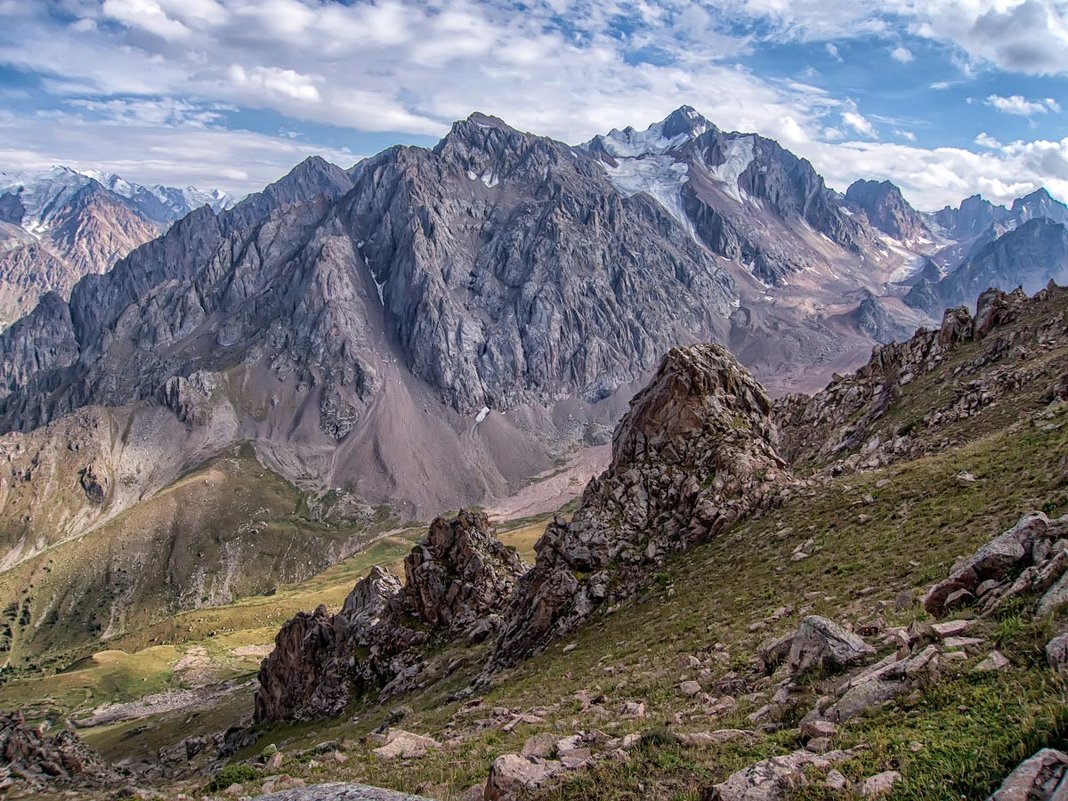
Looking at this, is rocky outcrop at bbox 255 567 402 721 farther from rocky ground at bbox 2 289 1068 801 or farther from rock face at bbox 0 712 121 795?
rock face at bbox 0 712 121 795

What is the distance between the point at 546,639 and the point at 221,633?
201705mm

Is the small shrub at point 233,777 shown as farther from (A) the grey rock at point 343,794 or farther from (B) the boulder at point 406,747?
(A) the grey rock at point 343,794

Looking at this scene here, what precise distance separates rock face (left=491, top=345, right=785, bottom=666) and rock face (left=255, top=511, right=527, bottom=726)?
44.4ft

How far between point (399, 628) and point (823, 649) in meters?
50.1

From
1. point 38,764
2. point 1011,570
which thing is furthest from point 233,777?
point 38,764

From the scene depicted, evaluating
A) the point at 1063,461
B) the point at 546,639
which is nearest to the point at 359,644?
the point at 546,639

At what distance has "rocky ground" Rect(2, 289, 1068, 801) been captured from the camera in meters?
10.8

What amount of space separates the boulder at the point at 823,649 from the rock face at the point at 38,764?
151ft

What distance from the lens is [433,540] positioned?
208 feet

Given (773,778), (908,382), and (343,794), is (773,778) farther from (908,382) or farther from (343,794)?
(908,382)

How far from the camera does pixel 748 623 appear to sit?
79.4ft

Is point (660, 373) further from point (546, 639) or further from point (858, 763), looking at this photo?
point (858, 763)

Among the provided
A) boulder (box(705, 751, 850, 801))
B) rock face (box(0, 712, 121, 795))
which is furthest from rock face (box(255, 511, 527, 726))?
boulder (box(705, 751, 850, 801))

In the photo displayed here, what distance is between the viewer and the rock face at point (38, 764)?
38.2 meters
